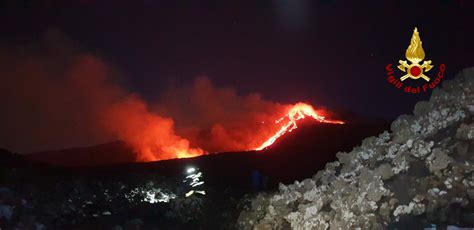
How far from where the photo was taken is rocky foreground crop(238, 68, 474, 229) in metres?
9.88

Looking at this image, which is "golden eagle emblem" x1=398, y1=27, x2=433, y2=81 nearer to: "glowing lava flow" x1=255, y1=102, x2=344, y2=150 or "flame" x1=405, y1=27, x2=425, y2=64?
"flame" x1=405, y1=27, x2=425, y2=64

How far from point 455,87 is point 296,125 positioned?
4255 centimetres

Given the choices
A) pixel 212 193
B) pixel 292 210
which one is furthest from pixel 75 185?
pixel 292 210

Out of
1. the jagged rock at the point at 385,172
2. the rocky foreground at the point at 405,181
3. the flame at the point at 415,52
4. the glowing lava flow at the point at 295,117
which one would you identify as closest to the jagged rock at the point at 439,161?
the rocky foreground at the point at 405,181

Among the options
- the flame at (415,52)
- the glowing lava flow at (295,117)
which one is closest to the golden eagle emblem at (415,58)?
the flame at (415,52)

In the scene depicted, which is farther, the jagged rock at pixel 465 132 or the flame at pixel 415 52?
the flame at pixel 415 52

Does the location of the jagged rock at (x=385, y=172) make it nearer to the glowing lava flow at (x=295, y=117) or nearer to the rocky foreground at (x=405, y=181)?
the rocky foreground at (x=405, y=181)

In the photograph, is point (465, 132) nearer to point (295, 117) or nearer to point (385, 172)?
point (385, 172)

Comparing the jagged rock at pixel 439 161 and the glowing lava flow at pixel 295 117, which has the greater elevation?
the glowing lava flow at pixel 295 117

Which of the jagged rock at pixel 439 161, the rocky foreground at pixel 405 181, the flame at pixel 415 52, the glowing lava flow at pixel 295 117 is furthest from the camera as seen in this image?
the glowing lava flow at pixel 295 117

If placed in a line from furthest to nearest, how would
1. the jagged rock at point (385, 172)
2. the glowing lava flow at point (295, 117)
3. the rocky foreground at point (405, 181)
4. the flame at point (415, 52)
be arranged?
the glowing lava flow at point (295, 117), the flame at point (415, 52), the jagged rock at point (385, 172), the rocky foreground at point (405, 181)

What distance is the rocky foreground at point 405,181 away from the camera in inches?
389

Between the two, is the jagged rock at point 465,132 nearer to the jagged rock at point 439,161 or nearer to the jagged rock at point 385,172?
the jagged rock at point 439,161

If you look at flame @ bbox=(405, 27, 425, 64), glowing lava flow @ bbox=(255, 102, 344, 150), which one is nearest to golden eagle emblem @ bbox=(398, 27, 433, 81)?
flame @ bbox=(405, 27, 425, 64)
